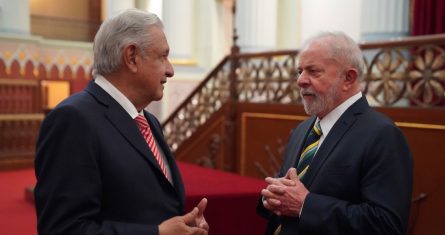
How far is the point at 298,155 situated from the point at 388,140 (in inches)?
16.8

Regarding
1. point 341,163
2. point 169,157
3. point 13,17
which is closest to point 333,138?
point 341,163

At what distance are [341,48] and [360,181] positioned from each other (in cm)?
51

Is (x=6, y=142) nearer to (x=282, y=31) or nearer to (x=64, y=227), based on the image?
(x=282, y=31)

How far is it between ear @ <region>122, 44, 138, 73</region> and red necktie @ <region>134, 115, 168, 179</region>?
182 mm

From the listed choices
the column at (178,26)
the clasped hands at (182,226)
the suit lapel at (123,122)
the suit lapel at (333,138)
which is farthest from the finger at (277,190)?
the column at (178,26)

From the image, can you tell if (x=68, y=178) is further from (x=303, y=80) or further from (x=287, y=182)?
(x=303, y=80)

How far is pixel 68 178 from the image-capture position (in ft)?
4.45

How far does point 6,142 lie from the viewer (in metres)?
7.57

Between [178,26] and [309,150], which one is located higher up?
[178,26]

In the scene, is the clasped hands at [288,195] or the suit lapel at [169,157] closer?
the suit lapel at [169,157]

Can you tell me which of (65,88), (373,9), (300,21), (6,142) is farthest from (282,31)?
(6,142)

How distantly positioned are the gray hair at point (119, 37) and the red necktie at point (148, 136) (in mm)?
204

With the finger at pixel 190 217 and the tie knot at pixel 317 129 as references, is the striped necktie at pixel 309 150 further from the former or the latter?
the finger at pixel 190 217

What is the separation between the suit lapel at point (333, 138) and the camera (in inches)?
73.4
